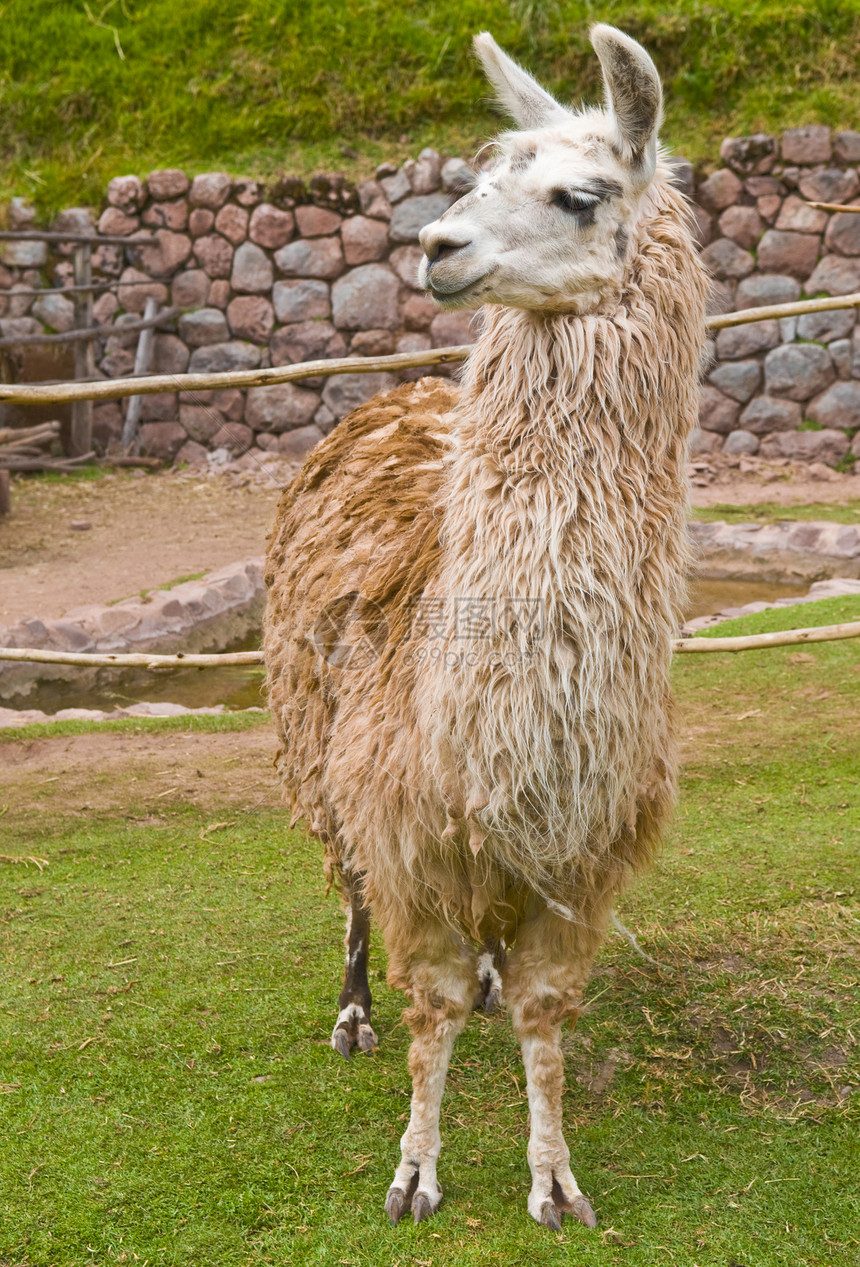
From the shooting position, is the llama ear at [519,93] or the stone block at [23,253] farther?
the stone block at [23,253]

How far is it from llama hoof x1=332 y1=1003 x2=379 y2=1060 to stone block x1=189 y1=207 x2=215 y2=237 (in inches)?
315

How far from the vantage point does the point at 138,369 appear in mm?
9227

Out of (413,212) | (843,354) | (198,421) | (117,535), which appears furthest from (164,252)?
(843,354)

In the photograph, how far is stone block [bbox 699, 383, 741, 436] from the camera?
349 inches

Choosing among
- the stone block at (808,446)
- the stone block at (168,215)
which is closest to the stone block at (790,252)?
the stone block at (808,446)

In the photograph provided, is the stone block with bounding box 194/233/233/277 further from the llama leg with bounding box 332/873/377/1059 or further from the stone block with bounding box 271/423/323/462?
the llama leg with bounding box 332/873/377/1059

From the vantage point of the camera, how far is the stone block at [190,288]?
937 centimetres

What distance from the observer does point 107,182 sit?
30.5ft

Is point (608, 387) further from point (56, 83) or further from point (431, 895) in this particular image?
point (56, 83)

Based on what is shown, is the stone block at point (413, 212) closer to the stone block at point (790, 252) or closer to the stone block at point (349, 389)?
the stone block at point (349, 389)

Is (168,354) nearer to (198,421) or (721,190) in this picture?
(198,421)

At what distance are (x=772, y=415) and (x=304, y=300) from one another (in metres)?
3.88

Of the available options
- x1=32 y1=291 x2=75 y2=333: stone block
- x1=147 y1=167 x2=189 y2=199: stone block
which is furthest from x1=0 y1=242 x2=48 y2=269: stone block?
x1=147 y1=167 x2=189 y2=199: stone block

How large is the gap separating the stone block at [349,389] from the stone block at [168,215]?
180cm
